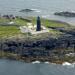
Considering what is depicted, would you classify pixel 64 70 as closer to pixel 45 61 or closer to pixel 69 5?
pixel 45 61

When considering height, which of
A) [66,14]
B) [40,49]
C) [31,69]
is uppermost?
[66,14]

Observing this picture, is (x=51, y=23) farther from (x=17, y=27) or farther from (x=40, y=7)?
(x=40, y=7)

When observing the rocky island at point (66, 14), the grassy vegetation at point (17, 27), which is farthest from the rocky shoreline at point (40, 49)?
the rocky island at point (66, 14)

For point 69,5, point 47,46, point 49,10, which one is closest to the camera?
point 47,46

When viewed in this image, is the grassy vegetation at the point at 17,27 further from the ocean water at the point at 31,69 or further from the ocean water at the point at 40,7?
the ocean water at the point at 31,69

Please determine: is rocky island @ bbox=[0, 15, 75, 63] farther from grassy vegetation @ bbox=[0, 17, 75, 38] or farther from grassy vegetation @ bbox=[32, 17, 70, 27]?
grassy vegetation @ bbox=[32, 17, 70, 27]

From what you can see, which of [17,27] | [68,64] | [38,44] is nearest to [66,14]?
[17,27]

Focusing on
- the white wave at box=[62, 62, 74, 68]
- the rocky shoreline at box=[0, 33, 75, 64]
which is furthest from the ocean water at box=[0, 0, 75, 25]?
the white wave at box=[62, 62, 74, 68]

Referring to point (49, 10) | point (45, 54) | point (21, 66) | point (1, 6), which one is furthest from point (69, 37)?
point (1, 6)
